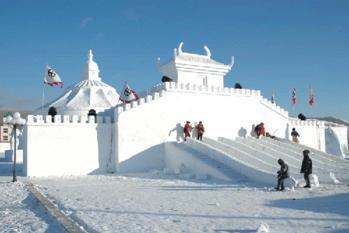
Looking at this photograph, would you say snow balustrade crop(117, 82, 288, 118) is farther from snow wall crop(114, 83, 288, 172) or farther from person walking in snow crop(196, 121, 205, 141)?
person walking in snow crop(196, 121, 205, 141)

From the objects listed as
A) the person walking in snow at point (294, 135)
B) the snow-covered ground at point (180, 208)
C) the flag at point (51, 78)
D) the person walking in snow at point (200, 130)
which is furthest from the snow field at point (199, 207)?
the person walking in snow at point (294, 135)

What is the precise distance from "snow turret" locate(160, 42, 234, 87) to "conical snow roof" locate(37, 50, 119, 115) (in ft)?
17.3

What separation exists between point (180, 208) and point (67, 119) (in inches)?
471

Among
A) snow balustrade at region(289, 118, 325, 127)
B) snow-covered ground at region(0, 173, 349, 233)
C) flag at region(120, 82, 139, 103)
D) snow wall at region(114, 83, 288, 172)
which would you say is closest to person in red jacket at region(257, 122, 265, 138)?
snow wall at region(114, 83, 288, 172)

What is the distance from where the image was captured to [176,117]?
2278cm

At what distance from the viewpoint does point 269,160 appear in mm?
19344

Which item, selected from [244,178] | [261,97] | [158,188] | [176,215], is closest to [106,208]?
[176,215]

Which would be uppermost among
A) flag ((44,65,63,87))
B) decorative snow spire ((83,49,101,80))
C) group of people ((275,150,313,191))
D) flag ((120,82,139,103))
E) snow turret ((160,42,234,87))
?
decorative snow spire ((83,49,101,80))

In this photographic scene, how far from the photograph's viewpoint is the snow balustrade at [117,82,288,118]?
70.9ft

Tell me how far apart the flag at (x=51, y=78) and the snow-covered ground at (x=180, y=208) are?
837 cm

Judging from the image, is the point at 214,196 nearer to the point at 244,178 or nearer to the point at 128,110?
the point at 244,178

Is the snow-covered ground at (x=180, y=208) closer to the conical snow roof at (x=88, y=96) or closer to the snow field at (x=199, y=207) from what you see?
the snow field at (x=199, y=207)

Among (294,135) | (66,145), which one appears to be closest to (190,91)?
(66,145)

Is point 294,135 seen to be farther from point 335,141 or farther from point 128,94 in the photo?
point 335,141
